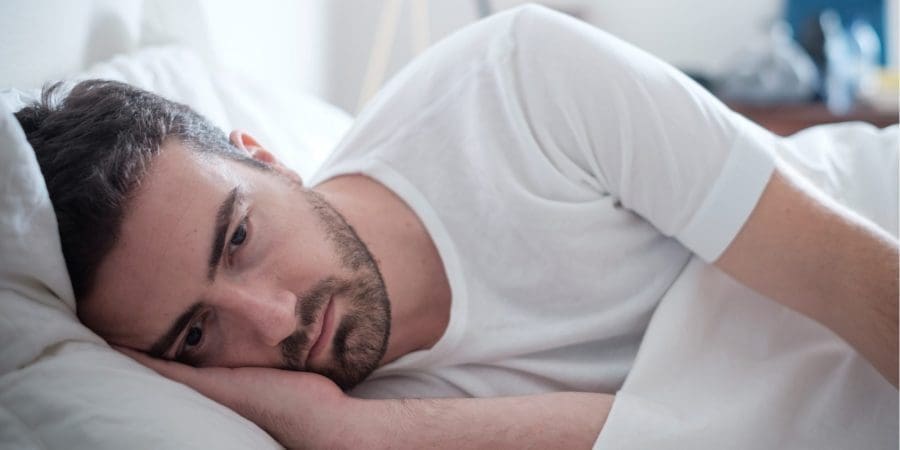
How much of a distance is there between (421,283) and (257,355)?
0.79 feet

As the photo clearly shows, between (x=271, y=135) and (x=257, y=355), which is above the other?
(x=271, y=135)

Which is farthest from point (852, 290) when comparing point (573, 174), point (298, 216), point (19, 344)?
point (19, 344)

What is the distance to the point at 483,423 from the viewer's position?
942mm

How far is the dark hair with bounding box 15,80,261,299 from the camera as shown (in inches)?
36.4

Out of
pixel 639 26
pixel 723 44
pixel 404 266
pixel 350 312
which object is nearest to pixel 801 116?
pixel 723 44

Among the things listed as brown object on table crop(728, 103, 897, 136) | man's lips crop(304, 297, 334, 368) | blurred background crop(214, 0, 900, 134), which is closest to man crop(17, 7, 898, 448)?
man's lips crop(304, 297, 334, 368)

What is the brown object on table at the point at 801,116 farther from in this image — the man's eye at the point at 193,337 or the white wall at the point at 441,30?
the man's eye at the point at 193,337

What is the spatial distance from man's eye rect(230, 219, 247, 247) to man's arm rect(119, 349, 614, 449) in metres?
0.15

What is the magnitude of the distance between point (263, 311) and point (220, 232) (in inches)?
4.0

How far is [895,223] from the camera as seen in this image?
1.26 meters

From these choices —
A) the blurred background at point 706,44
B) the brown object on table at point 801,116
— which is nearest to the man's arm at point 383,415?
the blurred background at point 706,44

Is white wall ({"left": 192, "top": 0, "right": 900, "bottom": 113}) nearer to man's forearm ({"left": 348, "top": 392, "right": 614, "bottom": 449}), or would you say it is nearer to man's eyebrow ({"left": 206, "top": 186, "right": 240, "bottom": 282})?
man's eyebrow ({"left": 206, "top": 186, "right": 240, "bottom": 282})

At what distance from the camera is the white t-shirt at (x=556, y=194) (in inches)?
42.4

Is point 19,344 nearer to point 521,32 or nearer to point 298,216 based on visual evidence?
point 298,216
